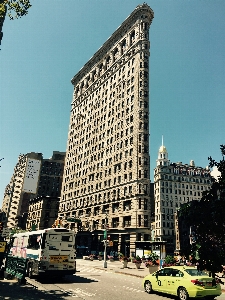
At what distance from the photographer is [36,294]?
12.2 m

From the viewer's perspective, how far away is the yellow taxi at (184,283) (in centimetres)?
1193

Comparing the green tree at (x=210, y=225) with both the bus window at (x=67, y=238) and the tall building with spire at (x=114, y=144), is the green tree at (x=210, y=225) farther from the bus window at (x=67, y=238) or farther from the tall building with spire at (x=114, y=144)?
the tall building with spire at (x=114, y=144)

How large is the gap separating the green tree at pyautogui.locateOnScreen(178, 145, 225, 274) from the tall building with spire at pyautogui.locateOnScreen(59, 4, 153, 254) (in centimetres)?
4059

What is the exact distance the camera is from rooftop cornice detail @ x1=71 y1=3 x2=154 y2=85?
2685 inches

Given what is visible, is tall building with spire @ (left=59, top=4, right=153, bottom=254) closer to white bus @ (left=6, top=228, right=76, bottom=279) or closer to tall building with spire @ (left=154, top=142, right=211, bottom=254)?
white bus @ (left=6, top=228, right=76, bottom=279)

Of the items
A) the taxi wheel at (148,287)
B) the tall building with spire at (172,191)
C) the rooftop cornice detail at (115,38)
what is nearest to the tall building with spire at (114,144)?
the rooftop cornice detail at (115,38)

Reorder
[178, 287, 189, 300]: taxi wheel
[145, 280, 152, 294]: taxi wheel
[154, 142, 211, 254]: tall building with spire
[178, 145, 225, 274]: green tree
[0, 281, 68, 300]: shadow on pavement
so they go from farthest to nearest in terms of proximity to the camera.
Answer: [154, 142, 211, 254]: tall building with spire
[145, 280, 152, 294]: taxi wheel
[178, 287, 189, 300]: taxi wheel
[0, 281, 68, 300]: shadow on pavement
[178, 145, 225, 274]: green tree

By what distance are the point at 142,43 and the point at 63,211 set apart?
5153 centimetres

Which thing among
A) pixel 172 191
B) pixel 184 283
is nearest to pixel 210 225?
pixel 184 283

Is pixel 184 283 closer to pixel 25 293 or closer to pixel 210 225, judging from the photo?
pixel 210 225

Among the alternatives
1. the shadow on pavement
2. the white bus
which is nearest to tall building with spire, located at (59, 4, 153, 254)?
the white bus

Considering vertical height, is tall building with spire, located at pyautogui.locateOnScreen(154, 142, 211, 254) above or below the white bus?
above

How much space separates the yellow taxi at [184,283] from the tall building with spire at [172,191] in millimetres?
94669

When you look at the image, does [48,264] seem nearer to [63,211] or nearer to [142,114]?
[142,114]
